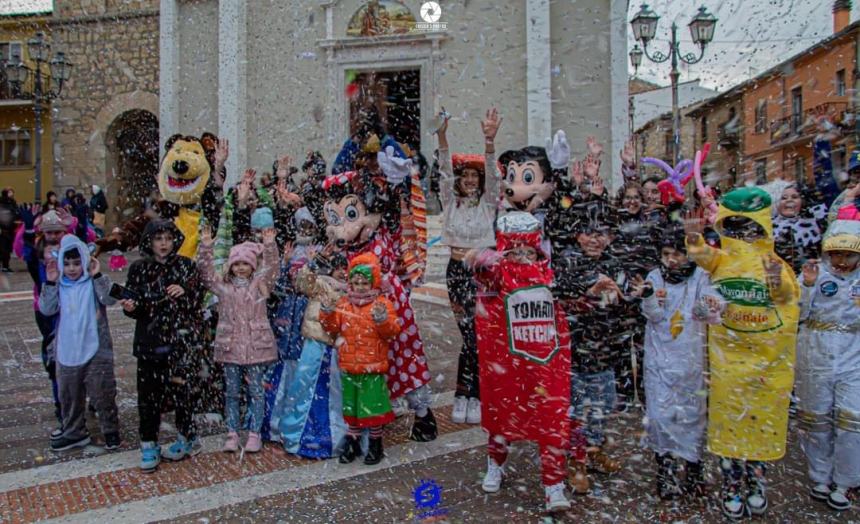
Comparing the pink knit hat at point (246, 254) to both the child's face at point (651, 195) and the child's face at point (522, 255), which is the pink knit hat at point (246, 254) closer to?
the child's face at point (522, 255)

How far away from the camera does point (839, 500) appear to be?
11.3ft

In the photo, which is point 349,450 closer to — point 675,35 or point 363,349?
point 363,349

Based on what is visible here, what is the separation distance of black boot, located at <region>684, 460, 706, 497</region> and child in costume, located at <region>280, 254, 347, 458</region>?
192cm

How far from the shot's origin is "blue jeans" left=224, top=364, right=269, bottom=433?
4.33 m

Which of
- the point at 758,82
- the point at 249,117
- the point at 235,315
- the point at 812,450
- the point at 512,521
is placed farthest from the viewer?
the point at 249,117

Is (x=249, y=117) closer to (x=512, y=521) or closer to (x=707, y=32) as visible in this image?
(x=707, y=32)

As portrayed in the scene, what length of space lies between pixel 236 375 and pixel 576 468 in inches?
82.4

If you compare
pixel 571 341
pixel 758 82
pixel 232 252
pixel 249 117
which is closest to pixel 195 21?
pixel 249 117

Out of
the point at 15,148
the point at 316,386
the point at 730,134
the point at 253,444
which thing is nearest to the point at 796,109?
the point at 730,134

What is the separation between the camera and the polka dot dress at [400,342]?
4461 mm

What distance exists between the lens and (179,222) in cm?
496

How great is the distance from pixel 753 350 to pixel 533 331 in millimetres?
1047

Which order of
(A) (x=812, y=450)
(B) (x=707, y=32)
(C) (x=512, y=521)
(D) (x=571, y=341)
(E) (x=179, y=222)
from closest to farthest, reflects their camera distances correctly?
(C) (x=512, y=521)
(A) (x=812, y=450)
(D) (x=571, y=341)
(E) (x=179, y=222)
(B) (x=707, y=32)

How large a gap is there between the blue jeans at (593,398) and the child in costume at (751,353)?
0.60m
